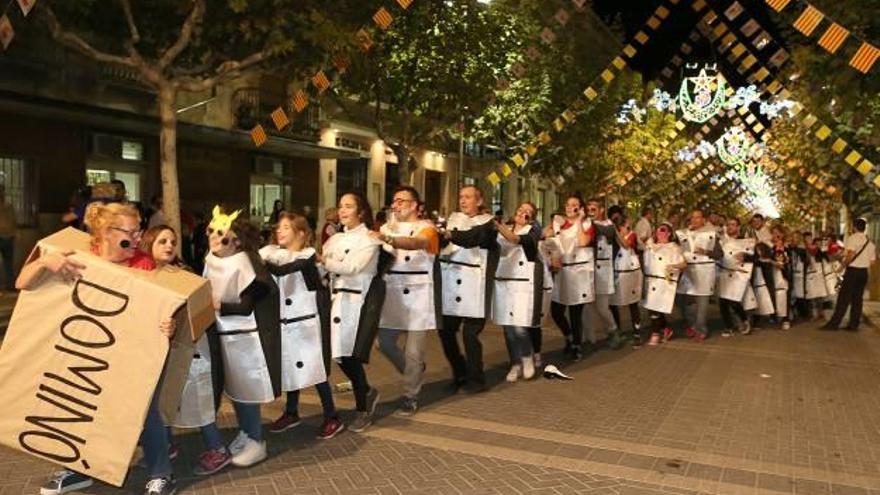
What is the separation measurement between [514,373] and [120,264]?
15.3ft

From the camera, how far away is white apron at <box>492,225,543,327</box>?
26.3ft

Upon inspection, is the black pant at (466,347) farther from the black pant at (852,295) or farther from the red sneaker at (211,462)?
the black pant at (852,295)

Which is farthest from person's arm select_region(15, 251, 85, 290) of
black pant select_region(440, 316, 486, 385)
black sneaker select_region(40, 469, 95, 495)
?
black pant select_region(440, 316, 486, 385)

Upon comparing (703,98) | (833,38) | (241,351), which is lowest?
(241,351)

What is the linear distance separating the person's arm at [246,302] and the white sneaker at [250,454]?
34.4 inches

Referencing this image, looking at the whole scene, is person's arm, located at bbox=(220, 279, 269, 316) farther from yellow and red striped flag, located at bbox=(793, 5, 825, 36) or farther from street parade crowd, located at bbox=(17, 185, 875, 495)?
yellow and red striped flag, located at bbox=(793, 5, 825, 36)

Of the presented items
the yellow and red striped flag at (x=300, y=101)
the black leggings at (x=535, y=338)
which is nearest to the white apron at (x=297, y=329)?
the black leggings at (x=535, y=338)

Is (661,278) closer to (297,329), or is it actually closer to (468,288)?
(468,288)

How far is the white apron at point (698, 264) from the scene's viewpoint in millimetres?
11828

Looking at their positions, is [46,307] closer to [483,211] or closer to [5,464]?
[5,464]

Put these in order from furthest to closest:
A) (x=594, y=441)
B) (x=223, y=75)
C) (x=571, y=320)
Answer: (x=223, y=75)
(x=571, y=320)
(x=594, y=441)

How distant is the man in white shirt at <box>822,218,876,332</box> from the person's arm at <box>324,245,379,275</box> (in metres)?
10.8

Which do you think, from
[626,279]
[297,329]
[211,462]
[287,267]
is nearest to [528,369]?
[626,279]

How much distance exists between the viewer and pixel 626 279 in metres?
11.0
